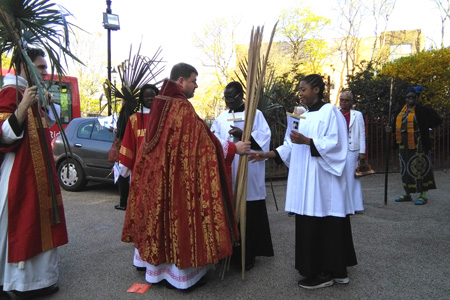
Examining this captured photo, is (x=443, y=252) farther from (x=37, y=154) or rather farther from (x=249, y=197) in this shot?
(x=37, y=154)

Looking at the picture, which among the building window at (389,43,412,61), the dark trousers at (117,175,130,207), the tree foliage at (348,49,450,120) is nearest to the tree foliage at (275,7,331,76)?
the building window at (389,43,412,61)

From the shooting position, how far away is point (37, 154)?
318 cm

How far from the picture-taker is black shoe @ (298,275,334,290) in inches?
132

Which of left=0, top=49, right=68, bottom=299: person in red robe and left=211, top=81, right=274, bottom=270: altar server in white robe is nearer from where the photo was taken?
left=0, top=49, right=68, bottom=299: person in red robe

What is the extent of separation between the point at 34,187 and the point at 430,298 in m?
3.52

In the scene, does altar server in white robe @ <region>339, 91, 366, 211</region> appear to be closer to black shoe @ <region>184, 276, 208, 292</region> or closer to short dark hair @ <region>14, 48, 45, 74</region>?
black shoe @ <region>184, 276, 208, 292</region>

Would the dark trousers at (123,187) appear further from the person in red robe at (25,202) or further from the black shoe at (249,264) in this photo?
the black shoe at (249,264)

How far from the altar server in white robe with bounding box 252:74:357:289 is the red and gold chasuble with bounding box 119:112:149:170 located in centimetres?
207

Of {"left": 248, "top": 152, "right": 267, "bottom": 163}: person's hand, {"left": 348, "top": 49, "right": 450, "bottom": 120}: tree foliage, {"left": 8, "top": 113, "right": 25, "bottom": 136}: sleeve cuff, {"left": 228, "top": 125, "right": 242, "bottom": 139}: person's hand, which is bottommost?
{"left": 248, "top": 152, "right": 267, "bottom": 163}: person's hand

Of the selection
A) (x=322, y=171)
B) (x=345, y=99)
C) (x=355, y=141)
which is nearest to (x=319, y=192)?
(x=322, y=171)

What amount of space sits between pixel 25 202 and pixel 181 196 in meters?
1.32

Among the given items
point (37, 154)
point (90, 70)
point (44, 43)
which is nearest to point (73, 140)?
point (37, 154)

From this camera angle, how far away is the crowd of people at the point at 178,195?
3068mm

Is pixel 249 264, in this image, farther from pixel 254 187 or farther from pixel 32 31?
pixel 32 31
